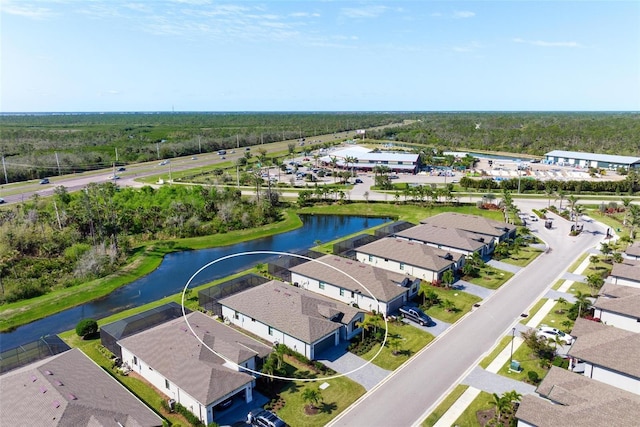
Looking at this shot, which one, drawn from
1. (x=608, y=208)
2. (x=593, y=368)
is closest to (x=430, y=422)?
(x=593, y=368)

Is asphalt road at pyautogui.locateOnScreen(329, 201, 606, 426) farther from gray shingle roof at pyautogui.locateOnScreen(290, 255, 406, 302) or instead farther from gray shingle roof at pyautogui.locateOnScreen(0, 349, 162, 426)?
gray shingle roof at pyautogui.locateOnScreen(0, 349, 162, 426)

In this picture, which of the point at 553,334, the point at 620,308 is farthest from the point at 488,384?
the point at 620,308

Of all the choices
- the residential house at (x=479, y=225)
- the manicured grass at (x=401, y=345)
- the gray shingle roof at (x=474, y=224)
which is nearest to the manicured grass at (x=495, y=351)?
the manicured grass at (x=401, y=345)

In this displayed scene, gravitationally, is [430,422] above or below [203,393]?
below

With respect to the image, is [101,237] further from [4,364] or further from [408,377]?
[408,377]

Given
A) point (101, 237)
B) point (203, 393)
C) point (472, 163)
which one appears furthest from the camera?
point (472, 163)

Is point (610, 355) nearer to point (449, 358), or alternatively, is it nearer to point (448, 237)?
point (449, 358)

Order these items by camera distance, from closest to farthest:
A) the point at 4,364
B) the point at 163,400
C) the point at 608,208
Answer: the point at 163,400, the point at 4,364, the point at 608,208
